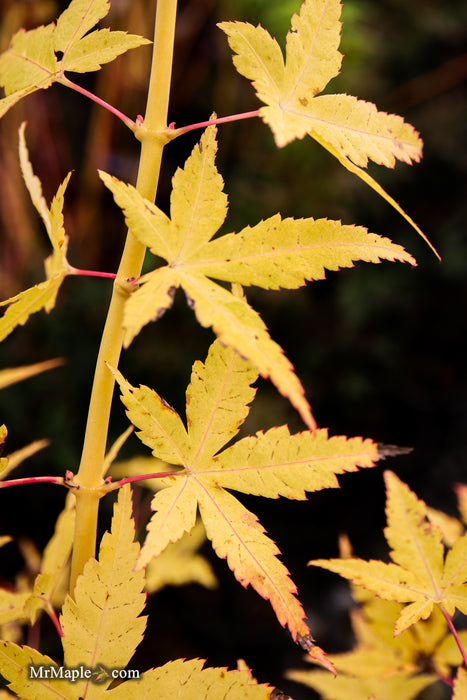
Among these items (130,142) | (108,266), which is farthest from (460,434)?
(130,142)

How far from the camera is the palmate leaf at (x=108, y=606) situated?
1.09 ft

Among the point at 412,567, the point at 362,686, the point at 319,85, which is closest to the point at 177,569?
the point at 362,686

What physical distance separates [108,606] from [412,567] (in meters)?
0.23

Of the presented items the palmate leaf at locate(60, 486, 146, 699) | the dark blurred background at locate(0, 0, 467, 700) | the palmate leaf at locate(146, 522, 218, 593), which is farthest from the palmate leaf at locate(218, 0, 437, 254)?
the dark blurred background at locate(0, 0, 467, 700)

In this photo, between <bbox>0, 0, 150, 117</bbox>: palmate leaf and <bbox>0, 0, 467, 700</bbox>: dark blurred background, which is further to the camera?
<bbox>0, 0, 467, 700</bbox>: dark blurred background

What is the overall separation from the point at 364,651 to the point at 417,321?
1.53 metres

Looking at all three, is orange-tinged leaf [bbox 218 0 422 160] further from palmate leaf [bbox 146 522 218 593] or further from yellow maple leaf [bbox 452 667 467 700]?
palmate leaf [bbox 146 522 218 593]

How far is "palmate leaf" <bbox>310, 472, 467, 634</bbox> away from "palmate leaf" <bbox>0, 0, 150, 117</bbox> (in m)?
0.36

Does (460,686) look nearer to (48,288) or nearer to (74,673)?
(74,673)

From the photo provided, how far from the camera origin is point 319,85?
0.33 metres

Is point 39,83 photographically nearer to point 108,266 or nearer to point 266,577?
point 266,577

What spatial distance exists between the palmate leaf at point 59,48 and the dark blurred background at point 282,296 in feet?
4.03

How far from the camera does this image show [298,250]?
0.32 meters

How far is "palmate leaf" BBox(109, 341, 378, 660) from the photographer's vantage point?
1.07 feet
